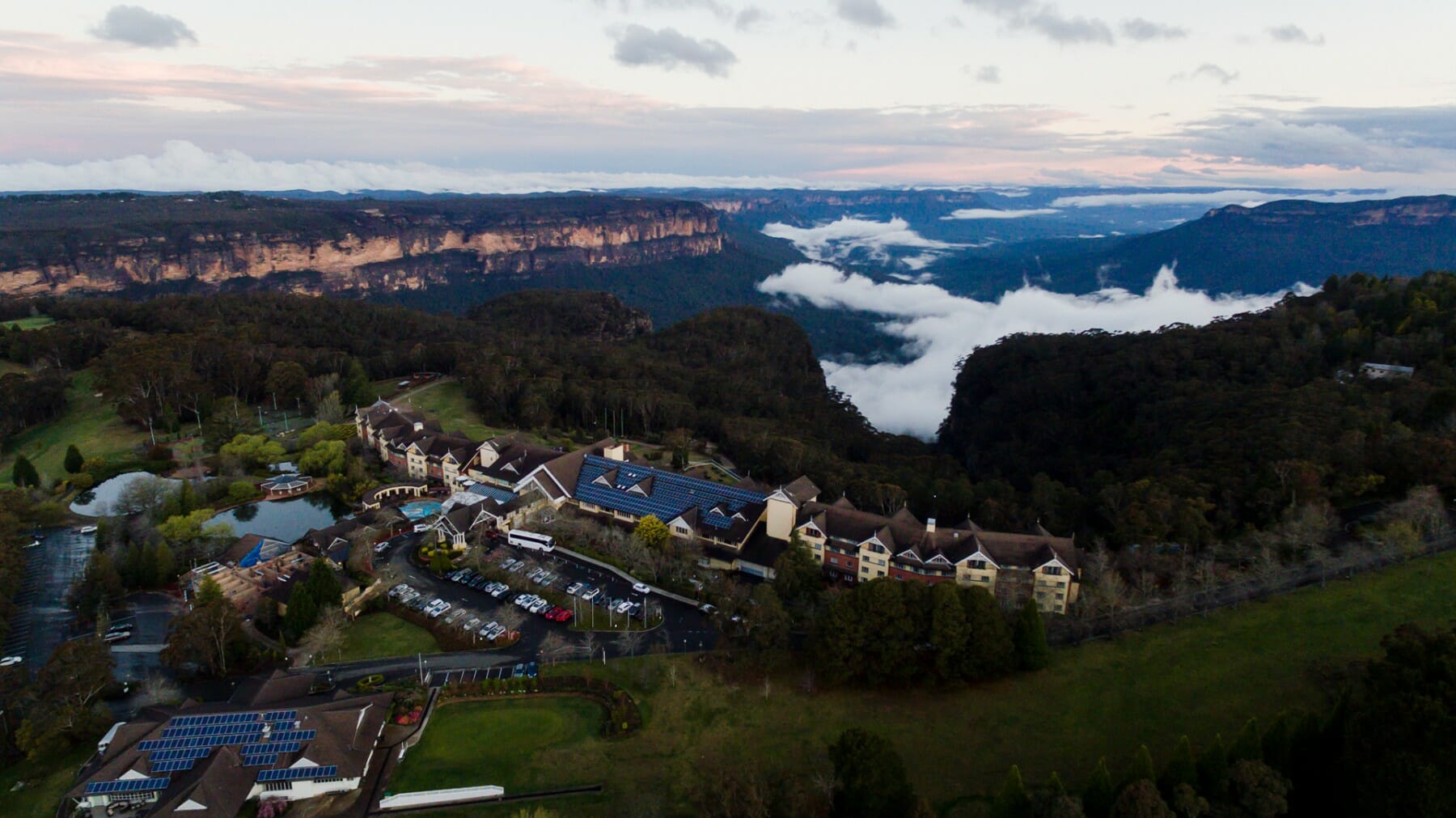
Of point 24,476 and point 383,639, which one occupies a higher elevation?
point 24,476

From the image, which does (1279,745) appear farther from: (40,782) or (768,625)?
(40,782)

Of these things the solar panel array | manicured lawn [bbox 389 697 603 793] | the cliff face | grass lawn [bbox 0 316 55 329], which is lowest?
manicured lawn [bbox 389 697 603 793]

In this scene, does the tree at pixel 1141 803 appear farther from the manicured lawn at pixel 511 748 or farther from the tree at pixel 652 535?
the tree at pixel 652 535

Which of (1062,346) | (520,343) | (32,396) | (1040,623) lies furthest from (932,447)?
(32,396)

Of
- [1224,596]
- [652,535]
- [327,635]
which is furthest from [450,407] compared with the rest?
[1224,596]

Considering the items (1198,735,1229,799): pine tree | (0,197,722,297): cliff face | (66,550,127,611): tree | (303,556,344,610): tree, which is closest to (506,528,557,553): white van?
(303,556,344,610): tree

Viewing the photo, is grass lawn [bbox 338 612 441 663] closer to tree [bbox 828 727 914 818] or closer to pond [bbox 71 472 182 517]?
tree [bbox 828 727 914 818]
